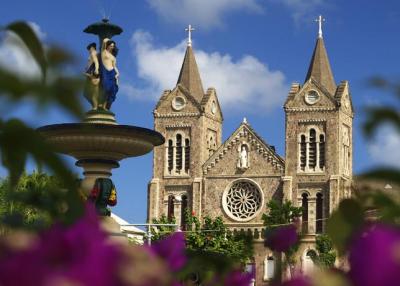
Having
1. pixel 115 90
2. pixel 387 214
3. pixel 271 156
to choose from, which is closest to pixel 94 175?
pixel 115 90

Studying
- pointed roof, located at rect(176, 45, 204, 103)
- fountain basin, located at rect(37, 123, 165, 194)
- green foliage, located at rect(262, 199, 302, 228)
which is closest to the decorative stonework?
pointed roof, located at rect(176, 45, 204, 103)

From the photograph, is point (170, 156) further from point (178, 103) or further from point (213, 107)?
point (213, 107)

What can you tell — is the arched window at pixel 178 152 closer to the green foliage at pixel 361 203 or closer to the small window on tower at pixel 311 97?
the small window on tower at pixel 311 97

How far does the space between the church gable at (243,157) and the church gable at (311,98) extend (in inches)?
166

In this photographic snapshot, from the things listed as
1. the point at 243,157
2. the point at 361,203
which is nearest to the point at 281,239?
the point at 361,203

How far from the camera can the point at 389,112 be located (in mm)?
1513

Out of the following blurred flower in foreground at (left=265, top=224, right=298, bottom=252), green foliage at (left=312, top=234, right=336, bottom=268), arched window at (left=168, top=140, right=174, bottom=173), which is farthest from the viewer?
arched window at (left=168, top=140, right=174, bottom=173)

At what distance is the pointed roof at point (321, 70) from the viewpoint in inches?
2948

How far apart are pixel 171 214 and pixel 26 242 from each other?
7544 cm

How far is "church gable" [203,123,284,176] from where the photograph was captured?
75500 millimetres

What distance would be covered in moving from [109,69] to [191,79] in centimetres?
5870

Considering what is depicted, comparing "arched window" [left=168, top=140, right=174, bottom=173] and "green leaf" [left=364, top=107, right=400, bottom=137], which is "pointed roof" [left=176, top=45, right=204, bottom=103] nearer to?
"arched window" [left=168, top=140, right=174, bottom=173]

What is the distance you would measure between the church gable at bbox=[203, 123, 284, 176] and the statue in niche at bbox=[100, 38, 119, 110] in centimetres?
5484

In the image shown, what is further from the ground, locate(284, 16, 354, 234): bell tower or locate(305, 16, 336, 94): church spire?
locate(305, 16, 336, 94): church spire
